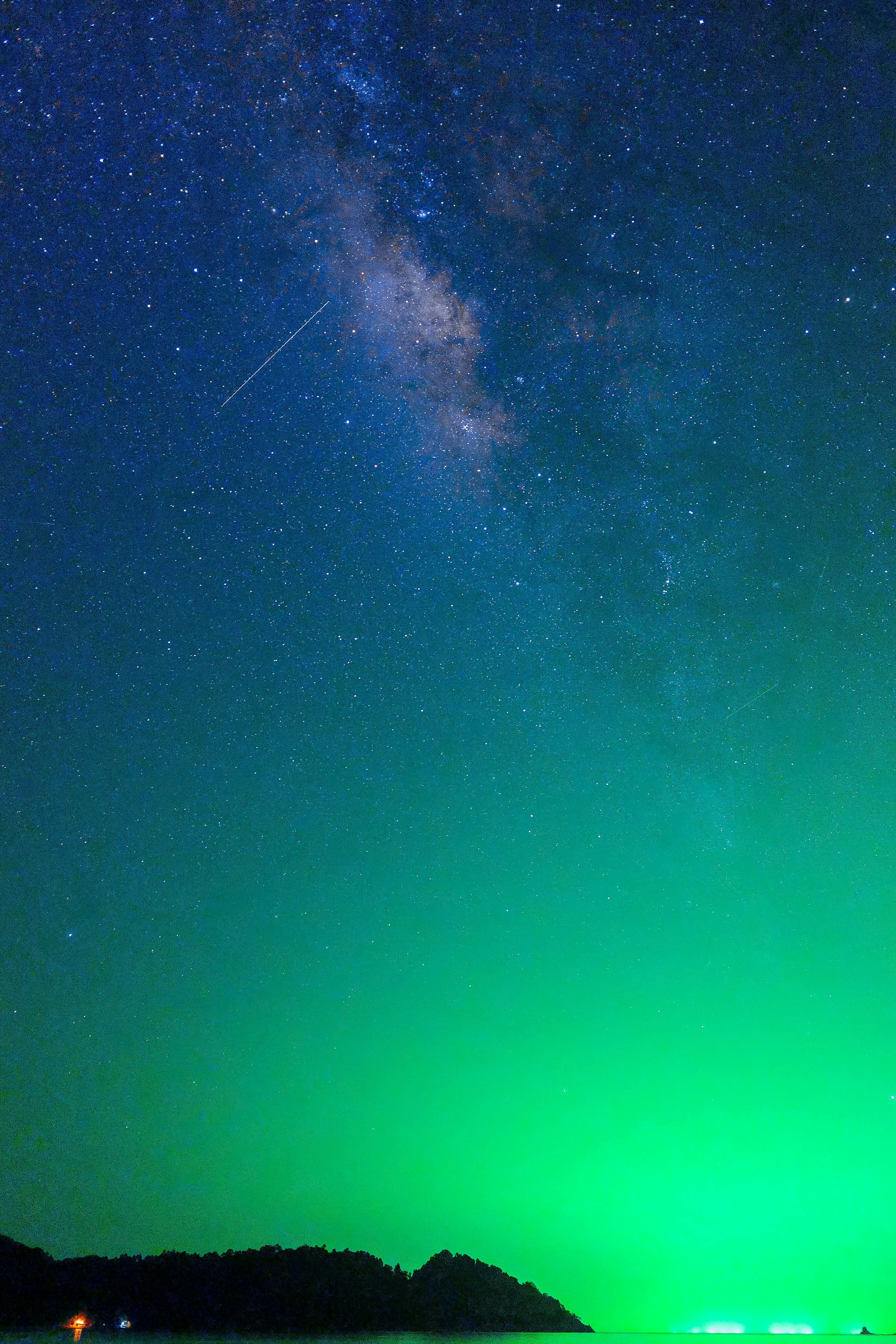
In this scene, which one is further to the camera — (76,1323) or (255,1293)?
(255,1293)

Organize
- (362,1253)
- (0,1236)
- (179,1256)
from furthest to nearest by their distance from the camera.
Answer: (362,1253) < (179,1256) < (0,1236)

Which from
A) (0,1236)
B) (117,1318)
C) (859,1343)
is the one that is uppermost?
(0,1236)

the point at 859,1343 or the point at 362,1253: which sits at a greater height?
A: the point at 362,1253

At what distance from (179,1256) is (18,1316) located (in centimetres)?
1516

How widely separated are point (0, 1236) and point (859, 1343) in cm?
9271

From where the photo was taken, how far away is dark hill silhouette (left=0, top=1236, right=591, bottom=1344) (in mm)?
57812

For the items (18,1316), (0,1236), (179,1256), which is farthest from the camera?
(179,1256)

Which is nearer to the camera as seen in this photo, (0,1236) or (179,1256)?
(0,1236)

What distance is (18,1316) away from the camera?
54500mm

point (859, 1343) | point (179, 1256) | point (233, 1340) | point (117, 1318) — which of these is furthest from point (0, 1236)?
point (859, 1343)

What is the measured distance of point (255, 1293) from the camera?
6669 centimetres

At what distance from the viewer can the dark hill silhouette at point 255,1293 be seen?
57.8 meters

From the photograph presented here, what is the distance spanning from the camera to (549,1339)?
251 feet

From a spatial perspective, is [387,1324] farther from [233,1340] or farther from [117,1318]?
[233,1340]
